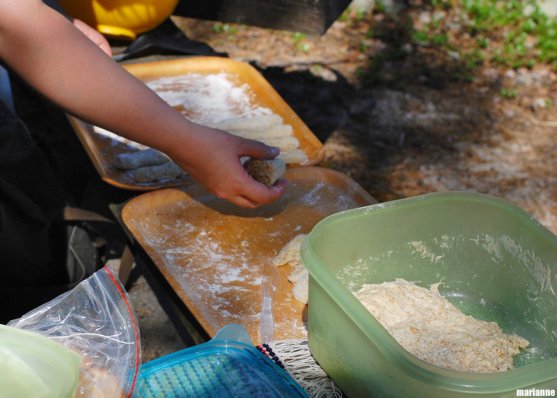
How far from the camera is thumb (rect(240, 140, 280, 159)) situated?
1.62m

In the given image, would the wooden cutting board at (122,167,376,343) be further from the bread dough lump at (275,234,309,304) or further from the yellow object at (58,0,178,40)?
the yellow object at (58,0,178,40)

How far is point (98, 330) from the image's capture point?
1.04 m

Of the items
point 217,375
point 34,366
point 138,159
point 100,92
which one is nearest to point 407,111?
point 138,159

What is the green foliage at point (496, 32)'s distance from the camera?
418 centimetres

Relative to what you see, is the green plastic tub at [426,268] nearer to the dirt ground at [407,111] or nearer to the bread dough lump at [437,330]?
the bread dough lump at [437,330]

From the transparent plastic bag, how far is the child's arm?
0.43 m

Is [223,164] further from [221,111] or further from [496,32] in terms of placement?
[496,32]

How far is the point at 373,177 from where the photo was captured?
127 inches

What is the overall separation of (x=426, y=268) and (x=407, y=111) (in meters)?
2.36

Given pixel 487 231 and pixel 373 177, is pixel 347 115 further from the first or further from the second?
pixel 487 231

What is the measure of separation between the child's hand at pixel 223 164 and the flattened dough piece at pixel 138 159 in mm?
460

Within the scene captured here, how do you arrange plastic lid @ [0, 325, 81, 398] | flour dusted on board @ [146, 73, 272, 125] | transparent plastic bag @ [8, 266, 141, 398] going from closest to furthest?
plastic lid @ [0, 325, 81, 398] < transparent plastic bag @ [8, 266, 141, 398] < flour dusted on board @ [146, 73, 272, 125]

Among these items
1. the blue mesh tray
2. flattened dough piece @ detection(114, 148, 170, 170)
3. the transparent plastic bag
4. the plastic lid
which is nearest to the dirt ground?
flattened dough piece @ detection(114, 148, 170, 170)

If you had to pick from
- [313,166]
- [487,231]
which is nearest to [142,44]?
[313,166]
